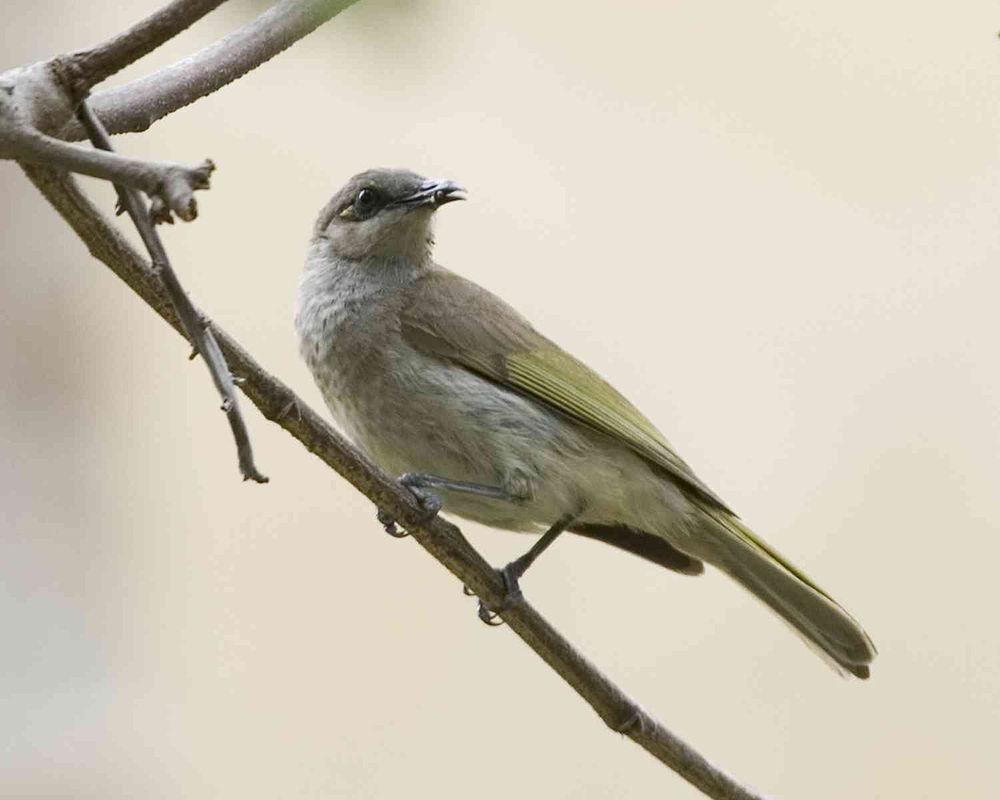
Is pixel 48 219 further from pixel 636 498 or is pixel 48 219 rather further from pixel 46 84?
pixel 46 84

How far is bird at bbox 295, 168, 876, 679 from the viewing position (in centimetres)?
355

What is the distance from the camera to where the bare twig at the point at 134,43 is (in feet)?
6.54

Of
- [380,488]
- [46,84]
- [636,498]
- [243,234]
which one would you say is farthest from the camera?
[243,234]

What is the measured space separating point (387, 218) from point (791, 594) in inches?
56.6

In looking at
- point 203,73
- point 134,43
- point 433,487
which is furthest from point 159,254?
point 433,487

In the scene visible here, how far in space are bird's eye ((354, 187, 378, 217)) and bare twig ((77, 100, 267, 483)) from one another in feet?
6.81

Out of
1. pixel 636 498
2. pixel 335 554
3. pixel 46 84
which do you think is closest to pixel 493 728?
pixel 335 554

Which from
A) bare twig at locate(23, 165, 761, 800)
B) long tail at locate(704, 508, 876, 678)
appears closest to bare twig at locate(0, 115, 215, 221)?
bare twig at locate(23, 165, 761, 800)

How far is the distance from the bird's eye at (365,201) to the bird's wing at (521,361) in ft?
0.82

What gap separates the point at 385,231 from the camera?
3.94 metres

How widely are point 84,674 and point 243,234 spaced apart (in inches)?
76.1

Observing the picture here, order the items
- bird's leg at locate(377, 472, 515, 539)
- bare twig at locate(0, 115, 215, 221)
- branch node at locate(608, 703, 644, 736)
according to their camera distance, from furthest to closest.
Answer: bird's leg at locate(377, 472, 515, 539), branch node at locate(608, 703, 644, 736), bare twig at locate(0, 115, 215, 221)

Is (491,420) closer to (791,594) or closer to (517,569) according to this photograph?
(517,569)

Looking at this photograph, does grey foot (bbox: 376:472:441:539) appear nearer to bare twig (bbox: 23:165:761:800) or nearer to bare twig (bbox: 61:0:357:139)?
bare twig (bbox: 23:165:761:800)
